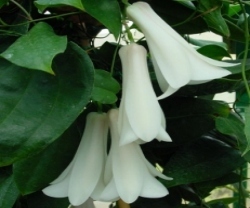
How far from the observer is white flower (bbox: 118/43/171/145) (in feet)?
1.19

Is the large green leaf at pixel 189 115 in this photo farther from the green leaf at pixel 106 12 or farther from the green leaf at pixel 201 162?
the green leaf at pixel 106 12

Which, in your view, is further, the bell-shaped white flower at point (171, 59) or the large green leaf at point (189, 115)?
the large green leaf at point (189, 115)

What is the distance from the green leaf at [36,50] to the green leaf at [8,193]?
0.15 m

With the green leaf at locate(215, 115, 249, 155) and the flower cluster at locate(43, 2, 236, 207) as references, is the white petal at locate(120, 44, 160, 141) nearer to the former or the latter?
the flower cluster at locate(43, 2, 236, 207)

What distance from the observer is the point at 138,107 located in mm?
368

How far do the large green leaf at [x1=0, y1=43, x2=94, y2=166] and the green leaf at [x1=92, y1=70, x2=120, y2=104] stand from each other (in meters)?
0.02

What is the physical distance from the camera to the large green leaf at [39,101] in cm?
35

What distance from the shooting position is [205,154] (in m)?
0.51

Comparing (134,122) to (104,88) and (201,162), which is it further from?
(201,162)

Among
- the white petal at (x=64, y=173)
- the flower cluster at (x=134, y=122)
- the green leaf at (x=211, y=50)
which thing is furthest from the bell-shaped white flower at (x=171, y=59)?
the green leaf at (x=211, y=50)

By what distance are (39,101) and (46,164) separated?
0.30 feet

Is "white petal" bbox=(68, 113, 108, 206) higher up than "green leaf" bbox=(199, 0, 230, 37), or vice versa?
"green leaf" bbox=(199, 0, 230, 37)

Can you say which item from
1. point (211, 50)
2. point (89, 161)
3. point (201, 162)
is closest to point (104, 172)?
point (89, 161)

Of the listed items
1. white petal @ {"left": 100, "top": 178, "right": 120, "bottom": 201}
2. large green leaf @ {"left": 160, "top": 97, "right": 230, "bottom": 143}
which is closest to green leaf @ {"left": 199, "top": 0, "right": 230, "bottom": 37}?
large green leaf @ {"left": 160, "top": 97, "right": 230, "bottom": 143}
